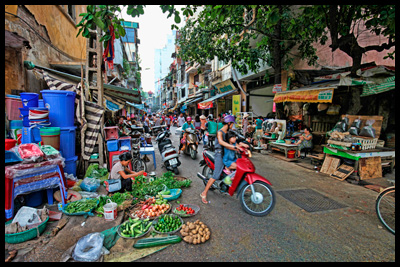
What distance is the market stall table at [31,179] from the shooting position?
317 cm

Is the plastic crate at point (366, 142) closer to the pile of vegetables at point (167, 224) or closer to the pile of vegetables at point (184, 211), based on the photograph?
the pile of vegetables at point (184, 211)

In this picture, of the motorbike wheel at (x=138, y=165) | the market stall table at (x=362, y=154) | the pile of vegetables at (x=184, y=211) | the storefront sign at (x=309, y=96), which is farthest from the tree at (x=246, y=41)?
the pile of vegetables at (x=184, y=211)

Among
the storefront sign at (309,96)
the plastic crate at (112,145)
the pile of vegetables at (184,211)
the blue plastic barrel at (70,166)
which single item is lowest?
the pile of vegetables at (184,211)

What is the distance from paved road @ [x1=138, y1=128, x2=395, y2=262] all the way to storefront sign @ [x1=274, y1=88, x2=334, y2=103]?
12.2ft

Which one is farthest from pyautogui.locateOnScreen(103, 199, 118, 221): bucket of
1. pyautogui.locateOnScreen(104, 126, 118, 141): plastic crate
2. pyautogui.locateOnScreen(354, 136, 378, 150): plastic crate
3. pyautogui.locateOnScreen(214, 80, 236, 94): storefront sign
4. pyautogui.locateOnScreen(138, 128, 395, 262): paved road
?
pyautogui.locateOnScreen(214, 80, 236, 94): storefront sign

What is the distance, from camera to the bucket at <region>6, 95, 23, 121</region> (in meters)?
5.16

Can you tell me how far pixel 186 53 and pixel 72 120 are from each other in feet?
27.6

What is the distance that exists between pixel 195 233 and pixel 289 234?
1.53 meters

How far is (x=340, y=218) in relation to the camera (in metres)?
3.65

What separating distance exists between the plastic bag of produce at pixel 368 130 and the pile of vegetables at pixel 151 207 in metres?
6.49

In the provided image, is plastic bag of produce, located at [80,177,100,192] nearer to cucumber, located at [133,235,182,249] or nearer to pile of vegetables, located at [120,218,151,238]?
pile of vegetables, located at [120,218,151,238]

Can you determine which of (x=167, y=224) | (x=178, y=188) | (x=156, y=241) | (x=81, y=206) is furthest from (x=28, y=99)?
(x=156, y=241)

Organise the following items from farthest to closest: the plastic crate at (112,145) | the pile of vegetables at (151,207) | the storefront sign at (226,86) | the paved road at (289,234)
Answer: the storefront sign at (226,86), the plastic crate at (112,145), the pile of vegetables at (151,207), the paved road at (289,234)

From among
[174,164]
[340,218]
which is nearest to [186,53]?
[174,164]
